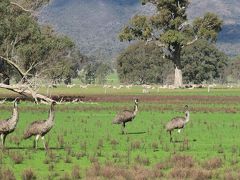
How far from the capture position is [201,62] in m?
173

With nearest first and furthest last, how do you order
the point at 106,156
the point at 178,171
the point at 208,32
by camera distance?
the point at 178,171, the point at 106,156, the point at 208,32

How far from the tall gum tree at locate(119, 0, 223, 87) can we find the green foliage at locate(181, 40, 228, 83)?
59460 millimetres

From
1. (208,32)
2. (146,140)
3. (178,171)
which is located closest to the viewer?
(178,171)

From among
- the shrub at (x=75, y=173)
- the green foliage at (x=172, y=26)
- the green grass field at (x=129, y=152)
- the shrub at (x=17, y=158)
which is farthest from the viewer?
the green foliage at (x=172, y=26)

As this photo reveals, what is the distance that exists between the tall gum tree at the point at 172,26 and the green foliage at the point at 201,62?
59460 mm

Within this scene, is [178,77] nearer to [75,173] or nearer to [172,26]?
[172,26]

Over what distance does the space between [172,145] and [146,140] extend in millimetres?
2520

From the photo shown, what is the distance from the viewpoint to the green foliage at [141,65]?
179 meters

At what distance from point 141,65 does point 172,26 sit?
2731 inches

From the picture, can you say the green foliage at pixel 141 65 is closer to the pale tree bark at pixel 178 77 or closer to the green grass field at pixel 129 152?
the pale tree bark at pixel 178 77

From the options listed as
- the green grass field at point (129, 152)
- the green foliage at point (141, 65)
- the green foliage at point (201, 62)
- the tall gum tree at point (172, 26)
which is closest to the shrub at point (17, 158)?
the green grass field at point (129, 152)

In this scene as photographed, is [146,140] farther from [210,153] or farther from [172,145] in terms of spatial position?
[210,153]

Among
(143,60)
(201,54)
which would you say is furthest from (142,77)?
(201,54)

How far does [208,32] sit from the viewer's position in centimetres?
10569
